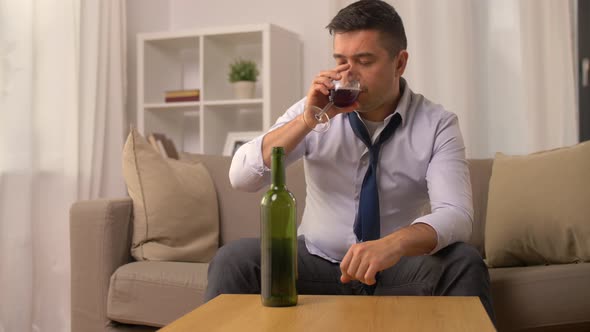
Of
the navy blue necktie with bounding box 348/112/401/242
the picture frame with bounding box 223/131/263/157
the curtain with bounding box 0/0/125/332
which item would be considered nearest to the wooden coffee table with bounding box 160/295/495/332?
the navy blue necktie with bounding box 348/112/401/242

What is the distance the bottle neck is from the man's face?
635 millimetres

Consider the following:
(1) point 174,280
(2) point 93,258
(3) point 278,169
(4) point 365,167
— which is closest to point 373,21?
(4) point 365,167

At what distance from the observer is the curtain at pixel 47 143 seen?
3.30 meters

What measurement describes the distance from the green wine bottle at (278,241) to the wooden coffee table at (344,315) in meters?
0.04

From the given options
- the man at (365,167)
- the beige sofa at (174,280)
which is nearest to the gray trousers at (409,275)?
the man at (365,167)

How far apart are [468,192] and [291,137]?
18.2 inches

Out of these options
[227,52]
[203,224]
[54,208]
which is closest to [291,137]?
[203,224]

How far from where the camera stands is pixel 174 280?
7.79 ft

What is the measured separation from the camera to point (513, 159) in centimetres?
260

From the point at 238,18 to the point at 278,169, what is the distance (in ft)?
10.3

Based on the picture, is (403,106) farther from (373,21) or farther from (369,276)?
(369,276)

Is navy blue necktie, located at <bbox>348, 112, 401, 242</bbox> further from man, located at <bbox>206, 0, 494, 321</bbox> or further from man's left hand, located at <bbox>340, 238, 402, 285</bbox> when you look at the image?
man's left hand, located at <bbox>340, 238, 402, 285</bbox>

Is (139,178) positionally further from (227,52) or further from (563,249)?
(227,52)

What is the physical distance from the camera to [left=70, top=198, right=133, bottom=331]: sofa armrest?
2.53m
